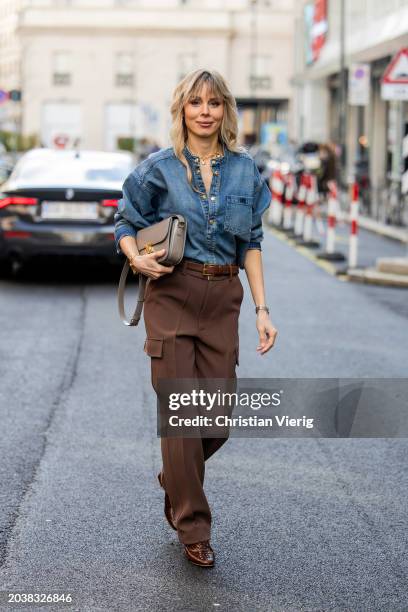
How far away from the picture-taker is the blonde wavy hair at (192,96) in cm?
457

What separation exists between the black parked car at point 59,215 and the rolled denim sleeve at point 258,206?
871 centimetres

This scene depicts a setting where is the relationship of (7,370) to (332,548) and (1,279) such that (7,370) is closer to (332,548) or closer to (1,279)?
(332,548)

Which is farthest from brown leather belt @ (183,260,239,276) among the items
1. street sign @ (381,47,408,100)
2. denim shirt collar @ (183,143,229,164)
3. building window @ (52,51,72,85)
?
building window @ (52,51,72,85)

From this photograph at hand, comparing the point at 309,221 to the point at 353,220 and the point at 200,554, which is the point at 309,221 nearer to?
the point at 353,220

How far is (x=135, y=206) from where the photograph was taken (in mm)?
4730

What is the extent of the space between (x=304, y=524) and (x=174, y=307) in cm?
115

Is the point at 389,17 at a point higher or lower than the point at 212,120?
higher

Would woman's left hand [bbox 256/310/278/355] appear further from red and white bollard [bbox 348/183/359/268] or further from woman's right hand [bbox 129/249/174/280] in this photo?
red and white bollard [bbox 348/183/359/268]

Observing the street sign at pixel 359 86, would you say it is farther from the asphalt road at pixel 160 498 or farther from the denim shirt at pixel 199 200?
the denim shirt at pixel 199 200

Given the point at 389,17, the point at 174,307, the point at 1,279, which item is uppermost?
the point at 389,17


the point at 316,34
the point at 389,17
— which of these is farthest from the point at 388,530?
the point at 316,34

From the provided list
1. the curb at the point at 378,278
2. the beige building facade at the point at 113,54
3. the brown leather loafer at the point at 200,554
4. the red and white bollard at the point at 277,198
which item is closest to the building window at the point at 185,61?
the beige building facade at the point at 113,54

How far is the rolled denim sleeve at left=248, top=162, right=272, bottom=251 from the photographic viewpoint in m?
4.76

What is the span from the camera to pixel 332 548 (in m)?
4.91
